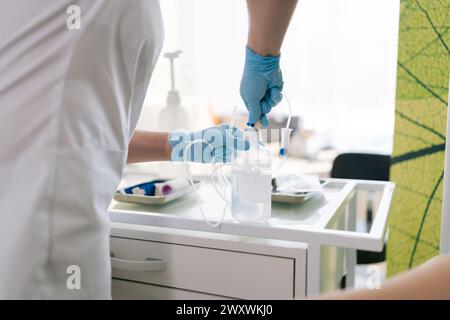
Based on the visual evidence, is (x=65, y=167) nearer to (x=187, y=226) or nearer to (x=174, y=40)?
(x=187, y=226)

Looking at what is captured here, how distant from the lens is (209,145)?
104 cm

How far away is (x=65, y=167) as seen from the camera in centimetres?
69

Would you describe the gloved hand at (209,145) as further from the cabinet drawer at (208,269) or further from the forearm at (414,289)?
the forearm at (414,289)

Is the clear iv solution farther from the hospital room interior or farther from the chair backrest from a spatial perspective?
the chair backrest

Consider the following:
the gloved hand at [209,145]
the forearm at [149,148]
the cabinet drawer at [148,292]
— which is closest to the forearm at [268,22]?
the gloved hand at [209,145]

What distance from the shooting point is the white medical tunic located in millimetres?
677

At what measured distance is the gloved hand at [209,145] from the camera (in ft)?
3.32

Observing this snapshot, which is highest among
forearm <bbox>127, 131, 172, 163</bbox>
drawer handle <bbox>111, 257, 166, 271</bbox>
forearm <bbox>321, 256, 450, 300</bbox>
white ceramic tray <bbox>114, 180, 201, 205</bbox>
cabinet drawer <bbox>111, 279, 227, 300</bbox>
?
forearm <bbox>127, 131, 172, 163</bbox>

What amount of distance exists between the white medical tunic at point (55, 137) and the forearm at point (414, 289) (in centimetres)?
45

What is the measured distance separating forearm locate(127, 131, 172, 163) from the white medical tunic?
14.9 inches

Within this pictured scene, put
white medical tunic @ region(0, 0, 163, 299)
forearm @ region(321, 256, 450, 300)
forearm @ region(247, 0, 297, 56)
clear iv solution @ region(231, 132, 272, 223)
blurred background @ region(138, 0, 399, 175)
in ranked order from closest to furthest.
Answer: forearm @ region(321, 256, 450, 300) < white medical tunic @ region(0, 0, 163, 299) < forearm @ region(247, 0, 297, 56) < clear iv solution @ region(231, 132, 272, 223) < blurred background @ region(138, 0, 399, 175)

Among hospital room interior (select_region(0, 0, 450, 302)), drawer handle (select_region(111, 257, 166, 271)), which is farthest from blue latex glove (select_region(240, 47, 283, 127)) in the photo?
drawer handle (select_region(111, 257, 166, 271))
